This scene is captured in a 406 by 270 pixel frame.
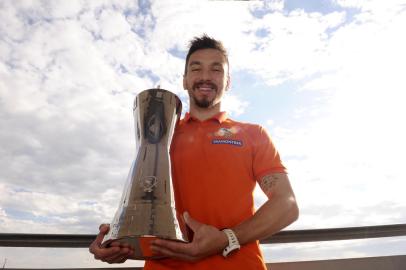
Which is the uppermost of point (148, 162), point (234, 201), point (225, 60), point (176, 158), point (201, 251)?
point (225, 60)

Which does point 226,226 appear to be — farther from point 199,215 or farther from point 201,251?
point 201,251

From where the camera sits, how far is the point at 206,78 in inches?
65.0

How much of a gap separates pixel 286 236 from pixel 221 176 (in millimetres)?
1197

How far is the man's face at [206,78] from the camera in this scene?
166cm

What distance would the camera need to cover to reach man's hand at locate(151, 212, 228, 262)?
1.00 meters

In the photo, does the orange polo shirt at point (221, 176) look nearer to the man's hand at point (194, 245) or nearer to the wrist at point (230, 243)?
the wrist at point (230, 243)

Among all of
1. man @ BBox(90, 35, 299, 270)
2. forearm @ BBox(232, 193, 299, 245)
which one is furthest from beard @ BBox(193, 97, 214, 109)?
forearm @ BBox(232, 193, 299, 245)

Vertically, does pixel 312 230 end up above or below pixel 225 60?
below

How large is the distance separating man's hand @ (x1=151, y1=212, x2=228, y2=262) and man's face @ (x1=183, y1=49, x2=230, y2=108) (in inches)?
30.2

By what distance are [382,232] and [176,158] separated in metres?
1.93

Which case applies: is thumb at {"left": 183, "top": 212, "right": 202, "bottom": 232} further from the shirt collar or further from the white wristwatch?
the shirt collar

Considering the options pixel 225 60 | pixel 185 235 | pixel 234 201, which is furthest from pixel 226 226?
pixel 225 60

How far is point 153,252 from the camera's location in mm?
1049

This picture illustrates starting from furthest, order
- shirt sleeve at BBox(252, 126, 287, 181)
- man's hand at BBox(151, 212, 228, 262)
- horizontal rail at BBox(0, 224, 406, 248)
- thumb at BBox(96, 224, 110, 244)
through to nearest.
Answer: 1. horizontal rail at BBox(0, 224, 406, 248)
2. shirt sleeve at BBox(252, 126, 287, 181)
3. thumb at BBox(96, 224, 110, 244)
4. man's hand at BBox(151, 212, 228, 262)
